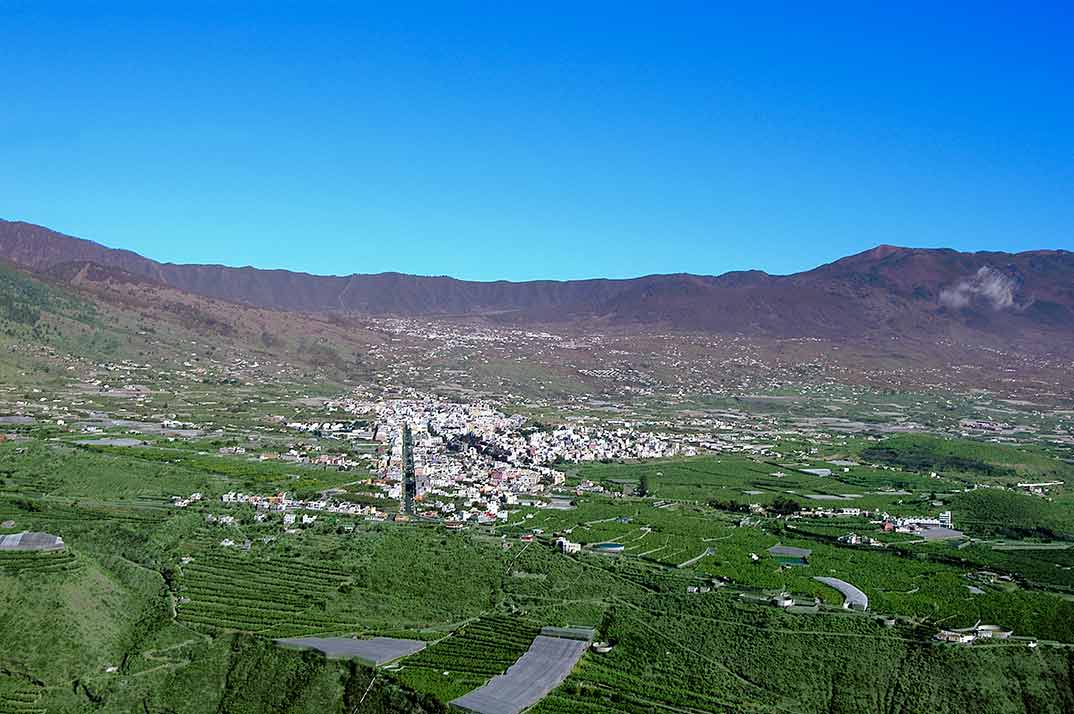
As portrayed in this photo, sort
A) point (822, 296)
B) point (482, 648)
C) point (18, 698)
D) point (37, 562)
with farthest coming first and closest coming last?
point (822, 296) → point (37, 562) → point (482, 648) → point (18, 698)

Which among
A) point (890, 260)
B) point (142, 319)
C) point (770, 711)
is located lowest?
point (770, 711)

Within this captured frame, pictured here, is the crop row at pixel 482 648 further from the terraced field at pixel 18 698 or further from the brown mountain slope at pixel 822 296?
the brown mountain slope at pixel 822 296

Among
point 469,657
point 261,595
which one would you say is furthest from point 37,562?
point 469,657

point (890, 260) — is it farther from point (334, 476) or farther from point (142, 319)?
point (334, 476)

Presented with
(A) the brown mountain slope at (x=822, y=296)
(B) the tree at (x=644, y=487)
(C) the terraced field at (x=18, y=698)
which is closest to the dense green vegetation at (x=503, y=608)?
(C) the terraced field at (x=18, y=698)

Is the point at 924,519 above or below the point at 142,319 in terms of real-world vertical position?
below

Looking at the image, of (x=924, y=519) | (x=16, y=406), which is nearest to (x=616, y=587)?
(x=924, y=519)

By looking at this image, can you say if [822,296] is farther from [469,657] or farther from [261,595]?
[469,657]

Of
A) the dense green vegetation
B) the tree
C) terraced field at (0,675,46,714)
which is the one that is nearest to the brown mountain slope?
the tree
